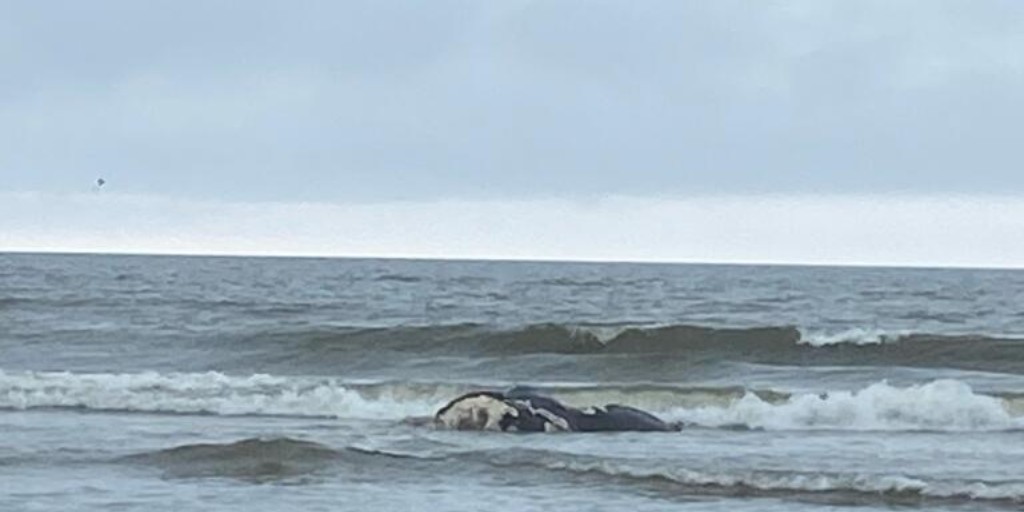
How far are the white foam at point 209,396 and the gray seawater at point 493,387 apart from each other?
68mm

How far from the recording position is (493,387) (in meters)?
26.8

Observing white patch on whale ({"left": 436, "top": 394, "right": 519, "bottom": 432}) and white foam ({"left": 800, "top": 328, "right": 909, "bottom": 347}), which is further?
white foam ({"left": 800, "top": 328, "right": 909, "bottom": 347})

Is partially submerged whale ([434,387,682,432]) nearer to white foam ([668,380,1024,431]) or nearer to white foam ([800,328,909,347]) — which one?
white foam ([668,380,1024,431])

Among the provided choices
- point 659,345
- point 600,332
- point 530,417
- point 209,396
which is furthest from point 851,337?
point 530,417

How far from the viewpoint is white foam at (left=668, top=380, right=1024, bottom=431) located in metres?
21.3

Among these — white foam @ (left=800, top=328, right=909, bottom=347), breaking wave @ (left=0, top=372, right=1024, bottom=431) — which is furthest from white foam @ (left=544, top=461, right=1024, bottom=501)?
white foam @ (left=800, top=328, right=909, bottom=347)

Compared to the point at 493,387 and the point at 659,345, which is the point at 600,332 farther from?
the point at 493,387

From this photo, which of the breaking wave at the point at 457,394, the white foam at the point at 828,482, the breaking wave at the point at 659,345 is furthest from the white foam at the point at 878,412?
the breaking wave at the point at 659,345

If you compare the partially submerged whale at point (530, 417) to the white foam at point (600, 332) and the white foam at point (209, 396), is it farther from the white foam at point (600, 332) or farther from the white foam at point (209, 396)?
the white foam at point (600, 332)

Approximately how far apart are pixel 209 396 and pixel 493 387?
12.9 feet

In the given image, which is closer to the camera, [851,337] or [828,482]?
[828,482]

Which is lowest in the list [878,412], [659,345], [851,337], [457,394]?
[457,394]

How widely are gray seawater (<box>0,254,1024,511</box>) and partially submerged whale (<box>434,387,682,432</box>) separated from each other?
449 mm

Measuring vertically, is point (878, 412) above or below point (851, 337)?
below
